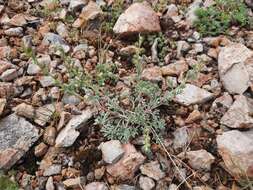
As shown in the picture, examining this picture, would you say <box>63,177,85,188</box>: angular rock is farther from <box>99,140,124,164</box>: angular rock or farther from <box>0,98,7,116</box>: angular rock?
<box>0,98,7,116</box>: angular rock

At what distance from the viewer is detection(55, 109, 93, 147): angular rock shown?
9.78 ft

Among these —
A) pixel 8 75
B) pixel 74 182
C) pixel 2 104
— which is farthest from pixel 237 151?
pixel 8 75

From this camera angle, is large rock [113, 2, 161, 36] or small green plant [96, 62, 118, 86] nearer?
small green plant [96, 62, 118, 86]

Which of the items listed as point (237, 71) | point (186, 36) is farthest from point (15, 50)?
point (237, 71)

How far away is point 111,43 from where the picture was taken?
11.8ft

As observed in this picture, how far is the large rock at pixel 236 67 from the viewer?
3.17m

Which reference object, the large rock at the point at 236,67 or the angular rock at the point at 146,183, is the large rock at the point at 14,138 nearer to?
the angular rock at the point at 146,183

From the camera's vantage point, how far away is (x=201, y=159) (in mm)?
2844

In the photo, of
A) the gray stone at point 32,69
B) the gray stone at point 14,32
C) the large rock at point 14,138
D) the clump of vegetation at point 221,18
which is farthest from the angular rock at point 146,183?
the gray stone at point 14,32

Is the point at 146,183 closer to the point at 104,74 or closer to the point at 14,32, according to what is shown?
the point at 104,74

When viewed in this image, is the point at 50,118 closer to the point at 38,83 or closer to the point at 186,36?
the point at 38,83

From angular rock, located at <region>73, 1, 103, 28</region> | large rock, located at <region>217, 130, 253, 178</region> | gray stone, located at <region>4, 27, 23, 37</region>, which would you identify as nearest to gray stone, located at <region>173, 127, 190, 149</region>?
large rock, located at <region>217, 130, 253, 178</region>

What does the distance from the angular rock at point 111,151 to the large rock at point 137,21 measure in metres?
1.05

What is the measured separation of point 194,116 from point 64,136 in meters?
0.91
